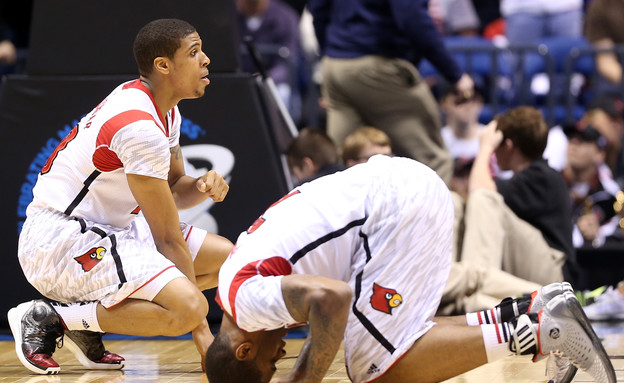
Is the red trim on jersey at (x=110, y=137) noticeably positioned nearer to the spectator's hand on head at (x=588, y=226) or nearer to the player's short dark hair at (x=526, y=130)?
the player's short dark hair at (x=526, y=130)

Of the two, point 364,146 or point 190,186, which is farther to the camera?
point 364,146

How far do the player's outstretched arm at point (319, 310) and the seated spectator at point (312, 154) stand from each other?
268cm

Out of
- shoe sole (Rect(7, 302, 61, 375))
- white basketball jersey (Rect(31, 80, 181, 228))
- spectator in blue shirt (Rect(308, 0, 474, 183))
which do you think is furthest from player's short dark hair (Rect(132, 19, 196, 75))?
spectator in blue shirt (Rect(308, 0, 474, 183))

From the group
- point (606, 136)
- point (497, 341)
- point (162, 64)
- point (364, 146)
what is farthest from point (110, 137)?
point (606, 136)

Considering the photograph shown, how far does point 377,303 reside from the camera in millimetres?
3365

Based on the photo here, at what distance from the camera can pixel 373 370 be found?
3395 millimetres

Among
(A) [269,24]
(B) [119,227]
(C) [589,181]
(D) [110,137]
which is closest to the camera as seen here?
(D) [110,137]

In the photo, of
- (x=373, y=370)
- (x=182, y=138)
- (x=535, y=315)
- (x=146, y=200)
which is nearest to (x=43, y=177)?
(x=146, y=200)

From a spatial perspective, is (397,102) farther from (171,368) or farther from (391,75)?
(171,368)

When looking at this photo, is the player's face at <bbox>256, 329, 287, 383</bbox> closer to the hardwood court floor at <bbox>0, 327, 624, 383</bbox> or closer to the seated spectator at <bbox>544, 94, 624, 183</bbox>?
the hardwood court floor at <bbox>0, 327, 624, 383</bbox>

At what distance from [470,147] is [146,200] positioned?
4958 millimetres

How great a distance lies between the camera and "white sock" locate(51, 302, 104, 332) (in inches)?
167

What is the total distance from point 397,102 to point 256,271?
372cm

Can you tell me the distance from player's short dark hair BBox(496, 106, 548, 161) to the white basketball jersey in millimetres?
2274
